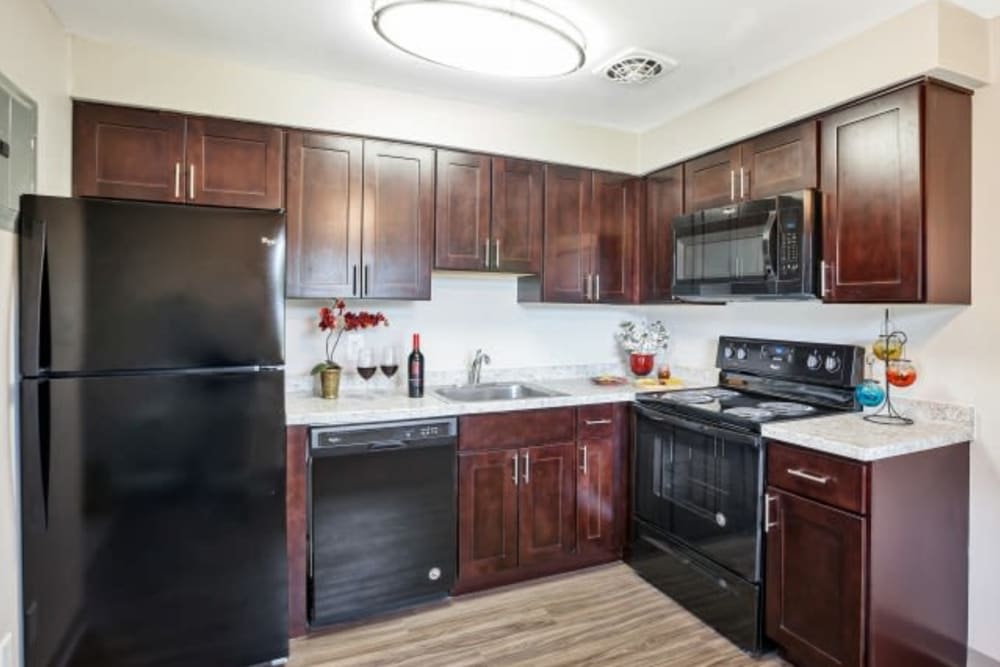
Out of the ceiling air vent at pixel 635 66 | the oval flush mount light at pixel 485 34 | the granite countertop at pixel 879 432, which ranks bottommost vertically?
the granite countertop at pixel 879 432

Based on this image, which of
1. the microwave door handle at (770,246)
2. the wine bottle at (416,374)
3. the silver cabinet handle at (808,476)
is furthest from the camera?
the wine bottle at (416,374)

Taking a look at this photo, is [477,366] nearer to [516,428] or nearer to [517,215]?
[516,428]

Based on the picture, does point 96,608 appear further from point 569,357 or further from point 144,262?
point 569,357

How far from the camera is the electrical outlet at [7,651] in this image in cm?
166

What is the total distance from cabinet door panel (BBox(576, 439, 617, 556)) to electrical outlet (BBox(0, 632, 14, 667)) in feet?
7.30

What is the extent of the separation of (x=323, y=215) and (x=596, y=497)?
1.96 meters

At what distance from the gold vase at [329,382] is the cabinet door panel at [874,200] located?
2244 millimetres

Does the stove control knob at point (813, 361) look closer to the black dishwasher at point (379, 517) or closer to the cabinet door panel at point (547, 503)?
the cabinet door panel at point (547, 503)

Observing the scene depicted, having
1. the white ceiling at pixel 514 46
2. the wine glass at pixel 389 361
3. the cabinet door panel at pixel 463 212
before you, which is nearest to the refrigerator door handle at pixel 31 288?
the white ceiling at pixel 514 46

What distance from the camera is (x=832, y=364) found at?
99.2 inches

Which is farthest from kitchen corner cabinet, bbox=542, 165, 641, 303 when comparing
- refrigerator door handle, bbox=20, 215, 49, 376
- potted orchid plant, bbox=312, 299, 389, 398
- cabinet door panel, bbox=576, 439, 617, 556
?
refrigerator door handle, bbox=20, 215, 49, 376

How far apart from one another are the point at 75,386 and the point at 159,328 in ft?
1.00

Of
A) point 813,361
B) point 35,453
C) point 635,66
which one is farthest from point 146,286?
point 813,361

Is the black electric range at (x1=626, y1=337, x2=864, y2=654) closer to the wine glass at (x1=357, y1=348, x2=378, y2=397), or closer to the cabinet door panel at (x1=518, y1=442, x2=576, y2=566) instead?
the cabinet door panel at (x1=518, y1=442, x2=576, y2=566)
